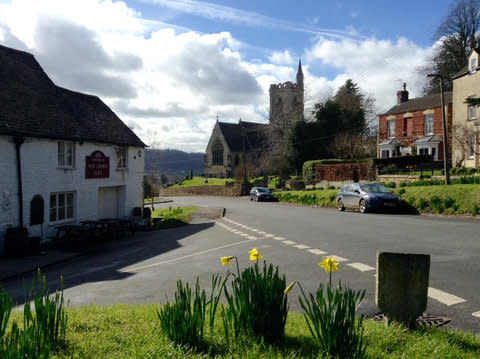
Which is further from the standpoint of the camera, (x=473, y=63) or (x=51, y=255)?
(x=473, y=63)

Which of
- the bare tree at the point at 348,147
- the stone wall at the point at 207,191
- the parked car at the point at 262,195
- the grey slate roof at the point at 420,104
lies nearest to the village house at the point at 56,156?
the parked car at the point at 262,195

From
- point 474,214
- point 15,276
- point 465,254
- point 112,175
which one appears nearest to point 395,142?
point 474,214

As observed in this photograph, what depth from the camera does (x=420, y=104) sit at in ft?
146

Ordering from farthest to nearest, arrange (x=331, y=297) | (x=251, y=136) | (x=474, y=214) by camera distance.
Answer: (x=251, y=136)
(x=474, y=214)
(x=331, y=297)

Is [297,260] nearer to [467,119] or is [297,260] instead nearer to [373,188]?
[373,188]

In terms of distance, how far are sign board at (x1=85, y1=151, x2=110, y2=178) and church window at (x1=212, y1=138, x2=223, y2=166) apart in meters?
66.7

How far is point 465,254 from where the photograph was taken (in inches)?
376

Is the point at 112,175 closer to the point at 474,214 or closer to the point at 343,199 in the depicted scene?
the point at 343,199

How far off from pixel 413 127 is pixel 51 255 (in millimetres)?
39459

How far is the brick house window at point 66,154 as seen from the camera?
18991 millimetres

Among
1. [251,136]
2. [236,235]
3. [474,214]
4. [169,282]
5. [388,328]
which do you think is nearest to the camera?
[388,328]

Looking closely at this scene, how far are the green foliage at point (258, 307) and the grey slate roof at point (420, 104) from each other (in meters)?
42.7

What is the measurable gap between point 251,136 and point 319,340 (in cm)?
8652

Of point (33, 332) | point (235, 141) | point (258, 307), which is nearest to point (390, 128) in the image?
point (235, 141)
